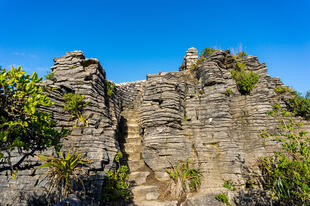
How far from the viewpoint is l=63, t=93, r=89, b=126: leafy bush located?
8352 millimetres

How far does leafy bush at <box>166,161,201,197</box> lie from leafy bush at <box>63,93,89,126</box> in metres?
5.00

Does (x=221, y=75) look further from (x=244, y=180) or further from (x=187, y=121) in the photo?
(x=244, y=180)

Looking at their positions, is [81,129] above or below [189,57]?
below

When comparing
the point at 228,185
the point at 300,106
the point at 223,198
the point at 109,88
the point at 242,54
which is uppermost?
the point at 242,54

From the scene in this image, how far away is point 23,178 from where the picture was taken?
6242 millimetres

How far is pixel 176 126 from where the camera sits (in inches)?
400

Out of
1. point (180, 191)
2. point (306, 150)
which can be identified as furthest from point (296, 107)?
point (180, 191)

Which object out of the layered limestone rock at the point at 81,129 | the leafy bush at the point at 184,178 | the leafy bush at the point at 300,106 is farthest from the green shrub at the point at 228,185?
the leafy bush at the point at 300,106

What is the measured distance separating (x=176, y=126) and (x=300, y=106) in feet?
24.1

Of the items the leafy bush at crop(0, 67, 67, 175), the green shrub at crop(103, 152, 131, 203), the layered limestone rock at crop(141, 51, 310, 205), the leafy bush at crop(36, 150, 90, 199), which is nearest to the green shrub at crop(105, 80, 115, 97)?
the layered limestone rock at crop(141, 51, 310, 205)

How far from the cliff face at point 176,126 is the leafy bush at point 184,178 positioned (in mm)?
316

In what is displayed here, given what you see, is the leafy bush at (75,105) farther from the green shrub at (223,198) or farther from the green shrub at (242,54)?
the green shrub at (242,54)

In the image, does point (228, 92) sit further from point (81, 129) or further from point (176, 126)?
point (81, 129)

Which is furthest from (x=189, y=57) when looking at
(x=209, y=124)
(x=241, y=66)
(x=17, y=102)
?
(x=17, y=102)
